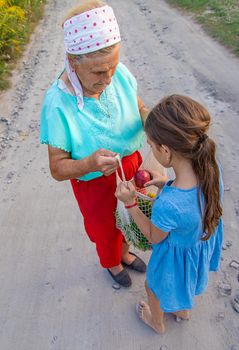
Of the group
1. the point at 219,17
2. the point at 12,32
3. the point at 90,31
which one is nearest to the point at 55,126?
the point at 90,31

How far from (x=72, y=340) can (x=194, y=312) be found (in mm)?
882

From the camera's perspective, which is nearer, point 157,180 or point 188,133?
point 188,133

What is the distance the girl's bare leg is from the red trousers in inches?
15.4

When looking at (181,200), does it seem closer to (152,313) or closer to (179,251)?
(179,251)

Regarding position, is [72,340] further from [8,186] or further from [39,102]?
Result: [39,102]

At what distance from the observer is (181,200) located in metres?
1.68

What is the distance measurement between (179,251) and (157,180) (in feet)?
1.35

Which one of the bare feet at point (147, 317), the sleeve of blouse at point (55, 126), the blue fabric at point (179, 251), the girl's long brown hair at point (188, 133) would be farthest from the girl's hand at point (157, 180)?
the bare feet at point (147, 317)

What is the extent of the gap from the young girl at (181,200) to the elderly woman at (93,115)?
0.27m

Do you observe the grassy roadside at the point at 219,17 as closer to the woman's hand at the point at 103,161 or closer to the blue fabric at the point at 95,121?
the blue fabric at the point at 95,121

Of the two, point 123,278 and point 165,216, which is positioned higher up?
point 165,216

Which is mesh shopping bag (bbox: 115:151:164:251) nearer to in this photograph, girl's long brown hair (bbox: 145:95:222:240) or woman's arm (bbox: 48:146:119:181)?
woman's arm (bbox: 48:146:119:181)

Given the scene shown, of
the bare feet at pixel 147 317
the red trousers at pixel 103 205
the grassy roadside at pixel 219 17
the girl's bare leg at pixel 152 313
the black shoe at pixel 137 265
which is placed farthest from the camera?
Answer: the grassy roadside at pixel 219 17

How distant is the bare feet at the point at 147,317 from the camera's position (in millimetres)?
2463
